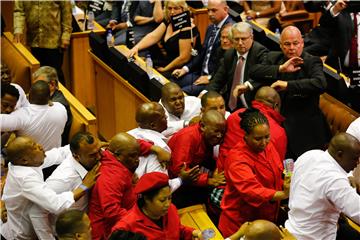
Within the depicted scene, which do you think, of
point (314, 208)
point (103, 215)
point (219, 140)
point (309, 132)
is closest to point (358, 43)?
point (309, 132)

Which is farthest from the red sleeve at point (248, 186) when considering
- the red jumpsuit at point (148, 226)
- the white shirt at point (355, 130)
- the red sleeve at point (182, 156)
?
the white shirt at point (355, 130)

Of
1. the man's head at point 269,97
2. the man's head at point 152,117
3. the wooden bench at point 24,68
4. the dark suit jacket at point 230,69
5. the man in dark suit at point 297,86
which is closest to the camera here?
the man's head at point 152,117

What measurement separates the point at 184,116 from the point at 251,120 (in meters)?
1.15

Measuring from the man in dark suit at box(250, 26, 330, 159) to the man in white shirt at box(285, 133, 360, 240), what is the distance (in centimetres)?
138

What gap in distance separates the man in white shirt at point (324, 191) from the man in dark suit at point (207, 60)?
269 centimetres

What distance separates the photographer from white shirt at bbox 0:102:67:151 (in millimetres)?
5465

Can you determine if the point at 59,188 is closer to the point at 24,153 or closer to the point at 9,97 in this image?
the point at 24,153

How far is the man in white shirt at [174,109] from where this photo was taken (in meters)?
5.35

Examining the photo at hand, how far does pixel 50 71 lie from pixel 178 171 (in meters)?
1.66

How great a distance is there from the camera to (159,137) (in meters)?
4.89

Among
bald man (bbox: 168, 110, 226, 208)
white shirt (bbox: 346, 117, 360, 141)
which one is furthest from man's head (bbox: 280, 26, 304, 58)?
bald man (bbox: 168, 110, 226, 208)

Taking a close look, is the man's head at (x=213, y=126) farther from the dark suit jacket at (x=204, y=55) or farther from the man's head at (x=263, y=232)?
the dark suit jacket at (x=204, y=55)

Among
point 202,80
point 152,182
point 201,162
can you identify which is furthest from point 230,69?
point 152,182

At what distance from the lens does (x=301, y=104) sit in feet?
18.8
